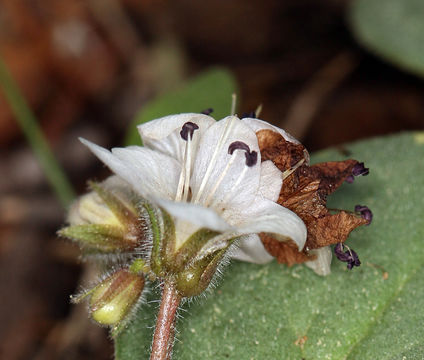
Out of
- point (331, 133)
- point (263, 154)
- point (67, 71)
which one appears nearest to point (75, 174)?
point (67, 71)

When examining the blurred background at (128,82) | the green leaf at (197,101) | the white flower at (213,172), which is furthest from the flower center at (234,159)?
the blurred background at (128,82)

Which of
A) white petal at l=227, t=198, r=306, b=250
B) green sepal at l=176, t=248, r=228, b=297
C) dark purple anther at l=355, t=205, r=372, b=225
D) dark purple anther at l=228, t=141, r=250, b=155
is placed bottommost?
dark purple anther at l=355, t=205, r=372, b=225

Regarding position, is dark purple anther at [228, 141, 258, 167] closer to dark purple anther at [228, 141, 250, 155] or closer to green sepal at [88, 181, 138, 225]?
dark purple anther at [228, 141, 250, 155]

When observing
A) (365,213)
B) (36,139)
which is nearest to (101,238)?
(365,213)

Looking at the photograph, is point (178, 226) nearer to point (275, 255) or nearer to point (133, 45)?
point (275, 255)

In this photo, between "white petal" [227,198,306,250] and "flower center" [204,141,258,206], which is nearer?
"white petal" [227,198,306,250]

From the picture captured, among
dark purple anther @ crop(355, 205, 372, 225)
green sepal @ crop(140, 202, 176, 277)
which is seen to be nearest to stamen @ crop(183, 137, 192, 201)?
green sepal @ crop(140, 202, 176, 277)
